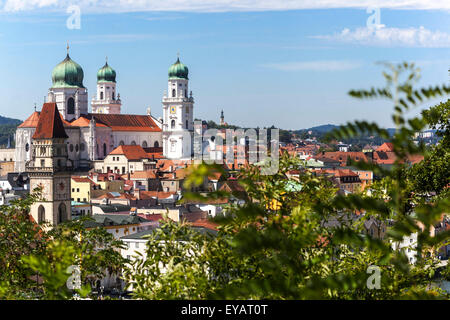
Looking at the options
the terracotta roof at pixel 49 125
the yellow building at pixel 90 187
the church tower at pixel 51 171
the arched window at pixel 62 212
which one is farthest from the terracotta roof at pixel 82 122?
the arched window at pixel 62 212

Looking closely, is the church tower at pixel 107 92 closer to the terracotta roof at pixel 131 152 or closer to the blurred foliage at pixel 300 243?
the terracotta roof at pixel 131 152

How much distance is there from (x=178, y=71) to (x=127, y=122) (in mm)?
11039

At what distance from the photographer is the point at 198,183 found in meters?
3.90

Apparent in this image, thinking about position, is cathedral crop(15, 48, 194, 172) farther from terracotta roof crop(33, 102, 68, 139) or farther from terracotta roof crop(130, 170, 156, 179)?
terracotta roof crop(33, 102, 68, 139)

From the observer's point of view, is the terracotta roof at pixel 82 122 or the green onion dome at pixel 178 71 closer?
the terracotta roof at pixel 82 122

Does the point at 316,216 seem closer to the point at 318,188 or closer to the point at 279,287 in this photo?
the point at 318,188

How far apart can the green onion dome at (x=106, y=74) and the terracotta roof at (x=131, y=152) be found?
20.1 m

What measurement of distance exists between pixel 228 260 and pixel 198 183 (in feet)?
12.0

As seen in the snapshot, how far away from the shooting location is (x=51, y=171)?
1763 inches

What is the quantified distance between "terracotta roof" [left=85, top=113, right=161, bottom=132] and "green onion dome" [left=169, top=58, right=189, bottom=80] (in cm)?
694

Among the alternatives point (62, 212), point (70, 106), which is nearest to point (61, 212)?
point (62, 212)

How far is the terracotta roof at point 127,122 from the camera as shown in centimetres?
10429

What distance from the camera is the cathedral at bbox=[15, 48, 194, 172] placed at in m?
97.4
